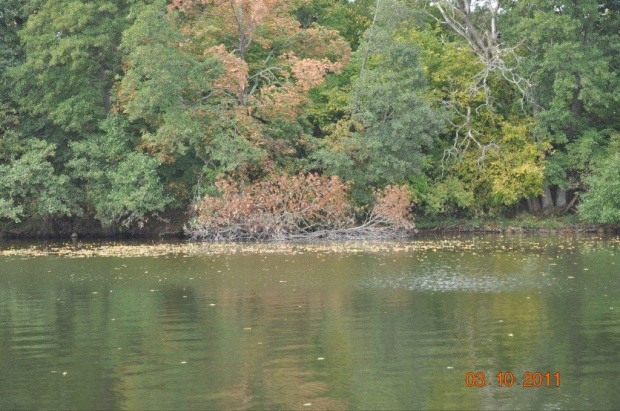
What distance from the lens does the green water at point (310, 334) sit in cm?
1141

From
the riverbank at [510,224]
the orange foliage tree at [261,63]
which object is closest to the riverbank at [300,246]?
the riverbank at [510,224]

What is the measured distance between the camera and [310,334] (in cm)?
1534

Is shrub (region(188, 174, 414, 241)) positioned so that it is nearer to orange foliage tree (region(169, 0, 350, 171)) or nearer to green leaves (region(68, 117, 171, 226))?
orange foliage tree (region(169, 0, 350, 171))

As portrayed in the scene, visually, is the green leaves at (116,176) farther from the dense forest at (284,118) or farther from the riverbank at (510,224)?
the riverbank at (510,224)

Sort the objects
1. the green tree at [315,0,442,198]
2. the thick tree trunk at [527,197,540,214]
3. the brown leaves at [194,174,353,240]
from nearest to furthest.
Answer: the brown leaves at [194,174,353,240], the green tree at [315,0,442,198], the thick tree trunk at [527,197,540,214]

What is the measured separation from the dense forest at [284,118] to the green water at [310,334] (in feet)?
35.0

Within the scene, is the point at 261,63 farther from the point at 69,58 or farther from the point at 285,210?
the point at 69,58

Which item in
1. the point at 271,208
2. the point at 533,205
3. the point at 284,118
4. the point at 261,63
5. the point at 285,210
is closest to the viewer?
the point at 285,210

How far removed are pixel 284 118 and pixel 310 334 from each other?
2304 cm

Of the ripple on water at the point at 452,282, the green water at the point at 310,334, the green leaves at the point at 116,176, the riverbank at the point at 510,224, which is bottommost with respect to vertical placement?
the green water at the point at 310,334

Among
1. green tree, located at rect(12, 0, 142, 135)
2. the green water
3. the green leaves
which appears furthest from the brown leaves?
the green water

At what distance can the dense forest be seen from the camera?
36156 millimetres

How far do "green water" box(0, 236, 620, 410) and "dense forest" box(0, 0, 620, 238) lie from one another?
35.0 feet

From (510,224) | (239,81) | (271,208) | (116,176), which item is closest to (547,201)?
(510,224)
